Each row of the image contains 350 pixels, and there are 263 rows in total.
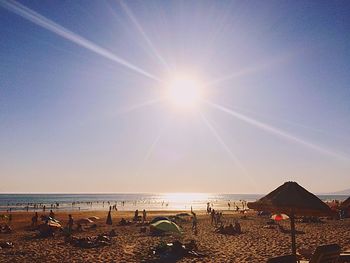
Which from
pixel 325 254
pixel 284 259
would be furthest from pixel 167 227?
pixel 325 254

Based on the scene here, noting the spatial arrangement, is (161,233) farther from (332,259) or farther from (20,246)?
(332,259)

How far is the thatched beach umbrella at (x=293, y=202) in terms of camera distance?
9.35 m

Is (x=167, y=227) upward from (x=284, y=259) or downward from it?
downward

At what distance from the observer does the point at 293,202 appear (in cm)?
951

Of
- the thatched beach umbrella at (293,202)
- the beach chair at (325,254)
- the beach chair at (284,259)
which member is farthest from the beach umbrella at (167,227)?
the beach chair at (325,254)

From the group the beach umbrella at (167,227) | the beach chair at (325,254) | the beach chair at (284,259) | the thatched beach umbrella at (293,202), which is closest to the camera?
the beach chair at (325,254)

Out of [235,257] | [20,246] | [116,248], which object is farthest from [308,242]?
[20,246]

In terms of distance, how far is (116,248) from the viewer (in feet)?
59.4

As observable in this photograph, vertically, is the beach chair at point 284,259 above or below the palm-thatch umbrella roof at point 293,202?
below

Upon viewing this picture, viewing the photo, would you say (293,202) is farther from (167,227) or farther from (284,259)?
(167,227)

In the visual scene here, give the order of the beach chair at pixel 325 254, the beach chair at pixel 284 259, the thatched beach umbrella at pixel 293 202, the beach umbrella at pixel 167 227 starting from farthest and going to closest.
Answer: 1. the beach umbrella at pixel 167 227
2. the thatched beach umbrella at pixel 293 202
3. the beach chair at pixel 284 259
4. the beach chair at pixel 325 254

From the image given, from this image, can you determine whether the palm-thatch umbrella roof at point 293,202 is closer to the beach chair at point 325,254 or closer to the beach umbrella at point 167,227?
the beach chair at point 325,254

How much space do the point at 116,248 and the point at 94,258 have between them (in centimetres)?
299

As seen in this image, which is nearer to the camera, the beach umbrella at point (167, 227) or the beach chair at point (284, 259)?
the beach chair at point (284, 259)
